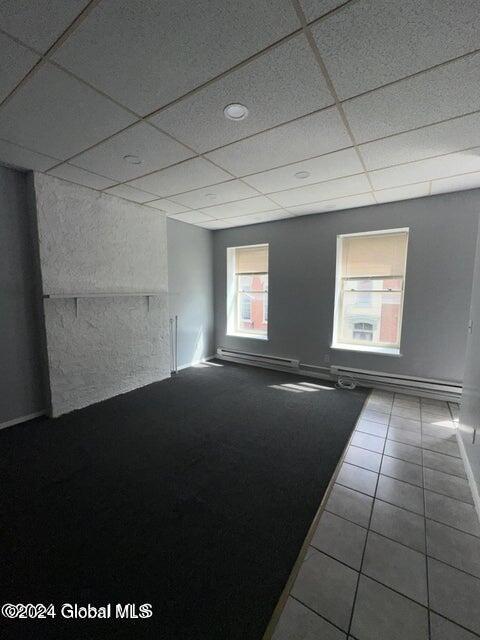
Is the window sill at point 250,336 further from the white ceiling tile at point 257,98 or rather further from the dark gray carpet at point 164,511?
the white ceiling tile at point 257,98

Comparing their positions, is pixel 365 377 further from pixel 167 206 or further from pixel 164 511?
pixel 167 206

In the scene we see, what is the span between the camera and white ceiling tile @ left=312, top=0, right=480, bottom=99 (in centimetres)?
112

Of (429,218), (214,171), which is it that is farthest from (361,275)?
(214,171)

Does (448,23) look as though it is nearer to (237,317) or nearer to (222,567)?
(222,567)

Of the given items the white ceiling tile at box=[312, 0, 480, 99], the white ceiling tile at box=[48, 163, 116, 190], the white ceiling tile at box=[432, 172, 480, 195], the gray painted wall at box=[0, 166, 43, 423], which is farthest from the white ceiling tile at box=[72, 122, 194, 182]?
the white ceiling tile at box=[432, 172, 480, 195]

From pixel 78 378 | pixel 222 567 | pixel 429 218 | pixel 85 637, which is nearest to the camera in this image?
pixel 85 637

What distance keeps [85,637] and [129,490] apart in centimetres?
83

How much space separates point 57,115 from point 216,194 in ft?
6.02

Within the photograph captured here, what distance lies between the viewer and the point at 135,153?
7.61 feet

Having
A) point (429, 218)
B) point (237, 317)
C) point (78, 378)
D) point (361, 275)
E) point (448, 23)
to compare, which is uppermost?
point (448, 23)

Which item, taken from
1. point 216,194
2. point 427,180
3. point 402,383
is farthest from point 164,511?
point 427,180

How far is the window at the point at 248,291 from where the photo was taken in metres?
5.11

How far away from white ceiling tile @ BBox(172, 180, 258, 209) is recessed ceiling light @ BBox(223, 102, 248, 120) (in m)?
1.14

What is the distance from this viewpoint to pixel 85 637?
43.1 inches
